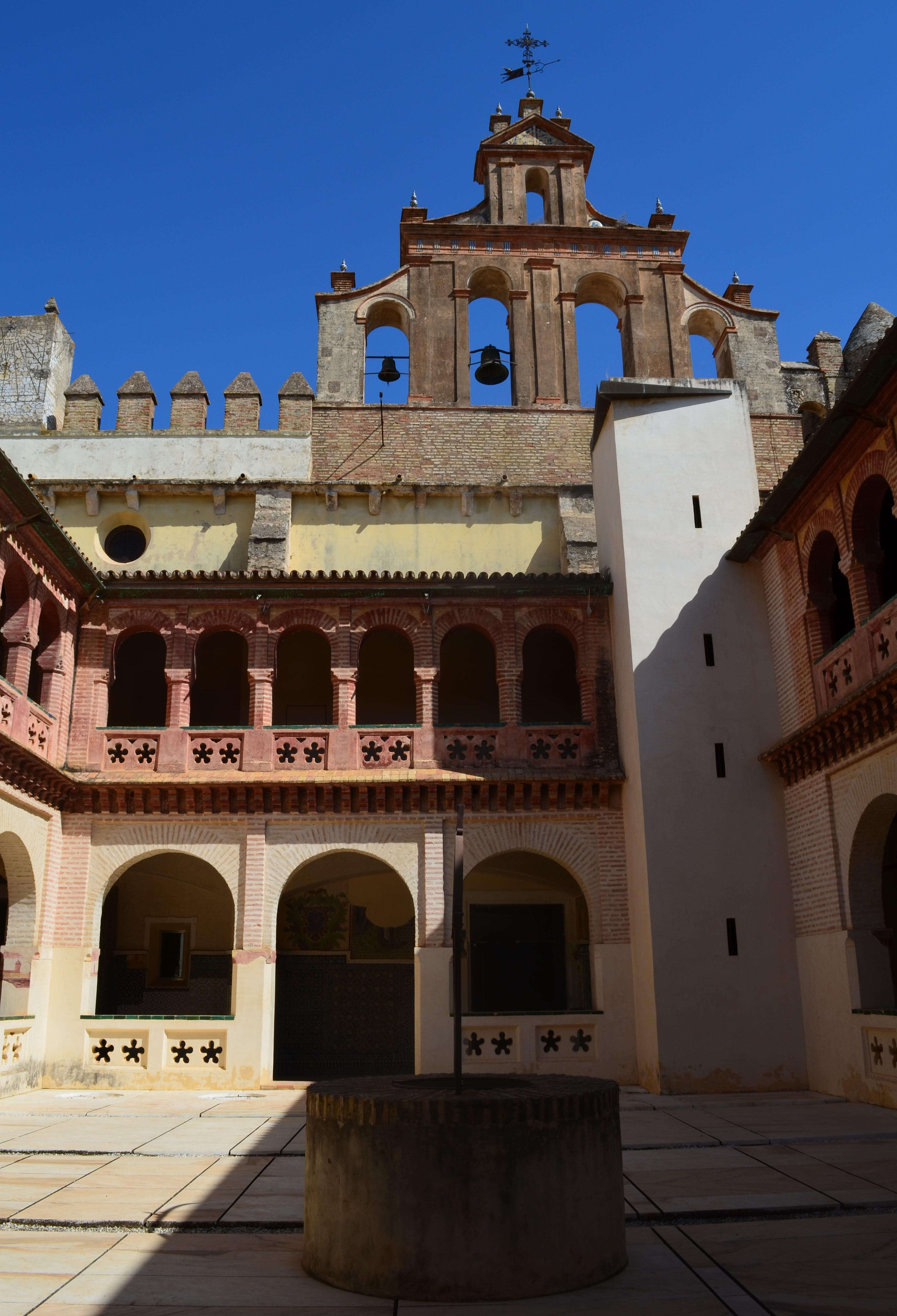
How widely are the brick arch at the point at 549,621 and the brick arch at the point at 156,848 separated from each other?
5.20 metres

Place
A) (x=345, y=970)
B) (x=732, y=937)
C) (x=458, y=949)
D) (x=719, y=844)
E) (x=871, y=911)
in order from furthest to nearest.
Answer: (x=345, y=970) → (x=719, y=844) → (x=732, y=937) → (x=871, y=911) → (x=458, y=949)

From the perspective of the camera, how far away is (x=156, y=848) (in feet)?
50.9

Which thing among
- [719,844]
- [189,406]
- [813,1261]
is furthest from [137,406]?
[813,1261]

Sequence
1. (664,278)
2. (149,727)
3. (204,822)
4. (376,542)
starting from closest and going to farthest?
1. (204,822)
2. (149,727)
3. (376,542)
4. (664,278)

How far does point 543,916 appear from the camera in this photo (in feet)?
59.6

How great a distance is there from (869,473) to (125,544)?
12.6 metres

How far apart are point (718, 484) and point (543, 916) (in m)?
7.55

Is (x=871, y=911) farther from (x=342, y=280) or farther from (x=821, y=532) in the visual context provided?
(x=342, y=280)

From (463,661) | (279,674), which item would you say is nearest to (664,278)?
(463,661)

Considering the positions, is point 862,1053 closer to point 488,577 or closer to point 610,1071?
point 610,1071

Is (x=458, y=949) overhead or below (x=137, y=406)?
below

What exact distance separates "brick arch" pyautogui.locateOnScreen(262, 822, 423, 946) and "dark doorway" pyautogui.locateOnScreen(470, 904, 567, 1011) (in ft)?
9.24

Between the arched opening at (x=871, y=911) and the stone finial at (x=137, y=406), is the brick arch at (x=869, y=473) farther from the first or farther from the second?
the stone finial at (x=137, y=406)

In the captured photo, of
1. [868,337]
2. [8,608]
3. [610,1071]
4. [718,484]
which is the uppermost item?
[868,337]
